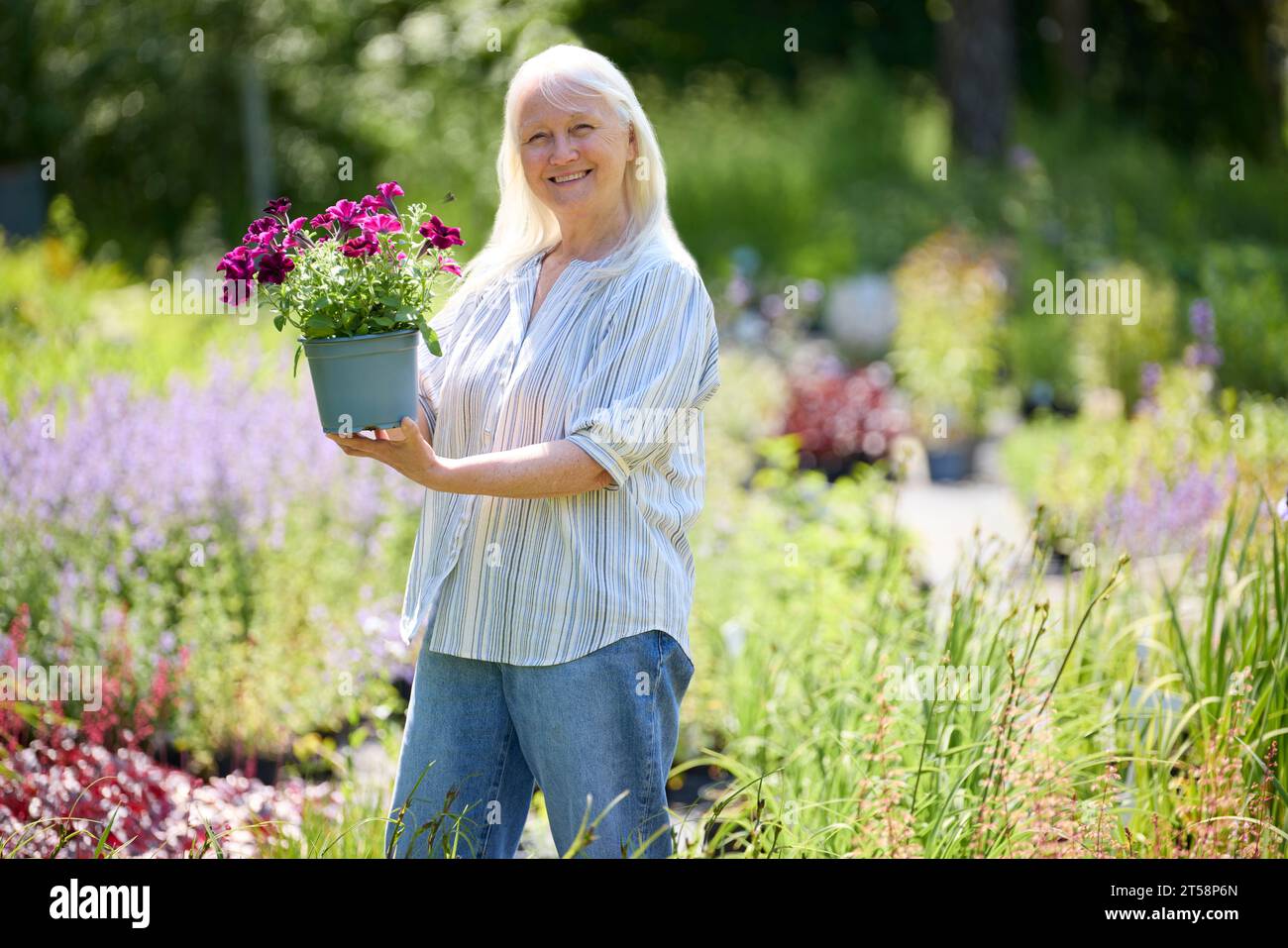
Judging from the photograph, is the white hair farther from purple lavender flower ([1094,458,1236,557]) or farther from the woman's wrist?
purple lavender flower ([1094,458,1236,557])

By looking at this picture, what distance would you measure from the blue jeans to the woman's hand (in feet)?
1.26

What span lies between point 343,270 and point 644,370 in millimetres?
522

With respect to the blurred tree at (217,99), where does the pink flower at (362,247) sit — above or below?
below

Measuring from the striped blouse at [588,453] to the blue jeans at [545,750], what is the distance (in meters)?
0.06

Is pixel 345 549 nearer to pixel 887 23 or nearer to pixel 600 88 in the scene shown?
pixel 600 88

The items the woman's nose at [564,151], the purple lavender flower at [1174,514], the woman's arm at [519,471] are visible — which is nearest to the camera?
the woman's arm at [519,471]

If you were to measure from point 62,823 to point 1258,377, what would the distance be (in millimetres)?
6265

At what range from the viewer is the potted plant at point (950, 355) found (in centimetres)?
778

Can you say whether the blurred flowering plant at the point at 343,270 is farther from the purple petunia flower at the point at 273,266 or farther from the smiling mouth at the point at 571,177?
the smiling mouth at the point at 571,177

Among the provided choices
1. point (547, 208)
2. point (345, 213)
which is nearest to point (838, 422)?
point (547, 208)

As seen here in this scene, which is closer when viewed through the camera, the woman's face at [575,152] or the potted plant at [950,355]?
the woman's face at [575,152]

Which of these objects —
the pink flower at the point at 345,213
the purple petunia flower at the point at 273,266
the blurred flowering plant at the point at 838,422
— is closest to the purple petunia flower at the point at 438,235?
the pink flower at the point at 345,213

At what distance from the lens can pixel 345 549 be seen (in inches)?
171
